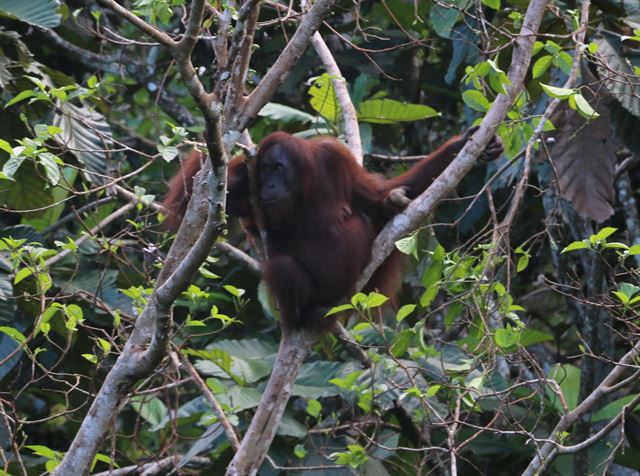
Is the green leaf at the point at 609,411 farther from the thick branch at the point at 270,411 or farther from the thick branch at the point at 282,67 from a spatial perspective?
the thick branch at the point at 282,67

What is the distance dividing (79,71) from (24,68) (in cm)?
117

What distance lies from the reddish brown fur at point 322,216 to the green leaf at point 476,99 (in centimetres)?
95

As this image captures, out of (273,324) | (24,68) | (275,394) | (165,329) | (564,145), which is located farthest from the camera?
(273,324)

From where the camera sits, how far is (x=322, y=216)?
5.14m

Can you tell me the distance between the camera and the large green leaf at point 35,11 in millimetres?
4949

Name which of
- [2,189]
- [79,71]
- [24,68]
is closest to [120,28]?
[79,71]

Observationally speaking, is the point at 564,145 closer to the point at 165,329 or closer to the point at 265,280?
the point at 265,280

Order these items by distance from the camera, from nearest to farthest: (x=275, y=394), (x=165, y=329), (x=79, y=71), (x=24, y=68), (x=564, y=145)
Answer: (x=165, y=329) < (x=275, y=394) < (x=564, y=145) < (x=24, y=68) < (x=79, y=71)

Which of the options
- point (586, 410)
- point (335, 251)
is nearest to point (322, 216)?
point (335, 251)

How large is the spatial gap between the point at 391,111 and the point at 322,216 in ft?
2.43

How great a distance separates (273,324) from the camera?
5.83m

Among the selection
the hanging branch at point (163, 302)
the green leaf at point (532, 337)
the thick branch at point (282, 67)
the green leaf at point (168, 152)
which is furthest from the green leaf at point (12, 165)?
the green leaf at point (532, 337)

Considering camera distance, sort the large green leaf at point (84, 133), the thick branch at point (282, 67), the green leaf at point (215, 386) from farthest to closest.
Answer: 1. the large green leaf at point (84, 133)
2. the green leaf at point (215, 386)
3. the thick branch at point (282, 67)

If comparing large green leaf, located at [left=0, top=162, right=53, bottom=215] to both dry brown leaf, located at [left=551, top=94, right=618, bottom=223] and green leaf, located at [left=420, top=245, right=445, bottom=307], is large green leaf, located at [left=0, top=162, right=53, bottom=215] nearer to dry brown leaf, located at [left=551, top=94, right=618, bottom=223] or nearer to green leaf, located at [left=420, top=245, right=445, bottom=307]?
green leaf, located at [left=420, top=245, right=445, bottom=307]
